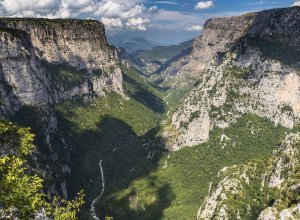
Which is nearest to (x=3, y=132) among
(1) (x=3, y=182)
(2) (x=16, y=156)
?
(2) (x=16, y=156)

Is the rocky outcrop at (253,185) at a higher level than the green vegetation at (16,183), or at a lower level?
lower

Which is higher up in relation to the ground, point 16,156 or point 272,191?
point 16,156

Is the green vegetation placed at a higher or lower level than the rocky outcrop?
higher

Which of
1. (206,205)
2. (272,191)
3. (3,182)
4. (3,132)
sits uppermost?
(3,132)

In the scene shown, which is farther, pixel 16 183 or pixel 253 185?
pixel 253 185

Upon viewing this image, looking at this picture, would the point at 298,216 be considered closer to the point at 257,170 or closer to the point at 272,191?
the point at 272,191

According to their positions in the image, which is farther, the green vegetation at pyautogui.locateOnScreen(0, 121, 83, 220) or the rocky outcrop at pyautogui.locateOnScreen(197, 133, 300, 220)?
the rocky outcrop at pyautogui.locateOnScreen(197, 133, 300, 220)

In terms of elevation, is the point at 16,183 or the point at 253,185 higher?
the point at 16,183

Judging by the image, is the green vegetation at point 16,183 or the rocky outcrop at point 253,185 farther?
the rocky outcrop at point 253,185
